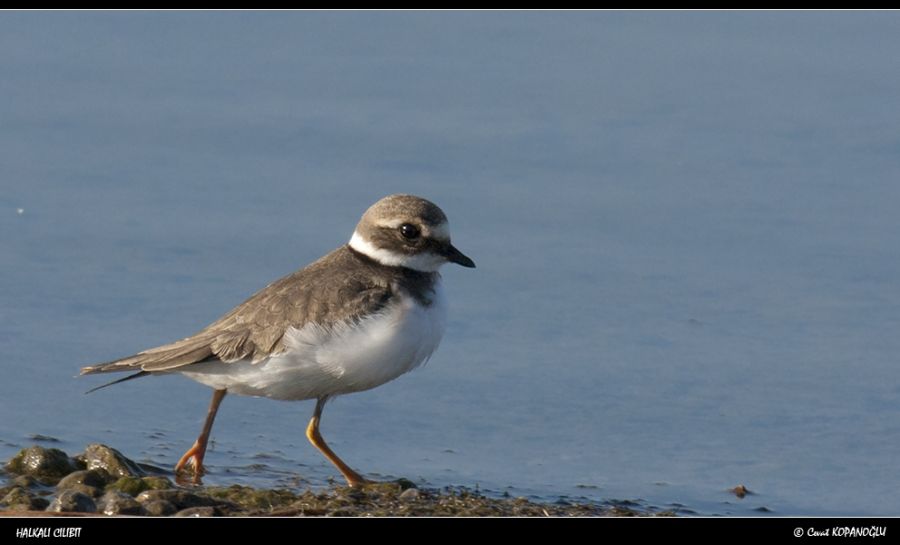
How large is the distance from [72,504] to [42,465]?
1.01 metres

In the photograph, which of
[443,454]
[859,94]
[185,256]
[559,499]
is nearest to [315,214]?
[185,256]

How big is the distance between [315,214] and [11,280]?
89.3 inches

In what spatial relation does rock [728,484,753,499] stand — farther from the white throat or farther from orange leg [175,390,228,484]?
orange leg [175,390,228,484]

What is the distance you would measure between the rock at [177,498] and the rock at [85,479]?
1.43 feet

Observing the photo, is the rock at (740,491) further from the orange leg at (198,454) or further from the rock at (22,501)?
the rock at (22,501)

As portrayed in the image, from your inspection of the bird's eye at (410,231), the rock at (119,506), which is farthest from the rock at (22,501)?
the bird's eye at (410,231)

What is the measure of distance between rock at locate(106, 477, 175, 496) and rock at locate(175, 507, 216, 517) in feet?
1.88

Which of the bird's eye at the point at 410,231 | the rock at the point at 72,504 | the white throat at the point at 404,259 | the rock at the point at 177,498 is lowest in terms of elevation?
the rock at the point at 72,504

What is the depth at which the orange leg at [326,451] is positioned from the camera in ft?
31.0

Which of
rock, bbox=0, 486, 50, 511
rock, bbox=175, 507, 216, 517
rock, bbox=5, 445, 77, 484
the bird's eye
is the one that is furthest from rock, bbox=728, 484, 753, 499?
rock, bbox=0, 486, 50, 511

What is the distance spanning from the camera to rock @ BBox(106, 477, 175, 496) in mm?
8812

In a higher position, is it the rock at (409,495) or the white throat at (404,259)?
the white throat at (404,259)

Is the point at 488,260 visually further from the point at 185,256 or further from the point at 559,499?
the point at 559,499

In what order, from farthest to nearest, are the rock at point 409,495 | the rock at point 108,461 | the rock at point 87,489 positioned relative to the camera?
the rock at point 108,461
the rock at point 409,495
the rock at point 87,489
